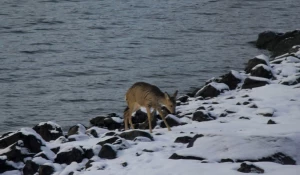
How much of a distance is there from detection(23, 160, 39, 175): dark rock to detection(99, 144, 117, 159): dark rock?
1304 millimetres

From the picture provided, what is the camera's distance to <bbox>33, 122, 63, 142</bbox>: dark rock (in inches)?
709

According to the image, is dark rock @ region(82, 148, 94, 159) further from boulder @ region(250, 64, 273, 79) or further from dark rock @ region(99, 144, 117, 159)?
boulder @ region(250, 64, 273, 79)

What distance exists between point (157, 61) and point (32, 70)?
5384mm

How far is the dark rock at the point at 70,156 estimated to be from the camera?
1497 cm

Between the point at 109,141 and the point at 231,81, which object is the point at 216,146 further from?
the point at 231,81

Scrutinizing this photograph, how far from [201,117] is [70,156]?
4.09 m

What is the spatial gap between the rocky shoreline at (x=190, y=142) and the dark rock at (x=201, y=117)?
0.02m

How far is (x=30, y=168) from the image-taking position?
14961 mm

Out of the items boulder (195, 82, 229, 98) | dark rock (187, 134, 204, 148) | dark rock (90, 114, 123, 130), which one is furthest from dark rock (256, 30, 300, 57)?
dark rock (187, 134, 204, 148)

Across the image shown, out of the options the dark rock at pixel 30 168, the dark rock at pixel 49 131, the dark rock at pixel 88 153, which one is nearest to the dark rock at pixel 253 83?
the dark rock at pixel 49 131

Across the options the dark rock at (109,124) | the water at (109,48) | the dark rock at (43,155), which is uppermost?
the dark rock at (43,155)

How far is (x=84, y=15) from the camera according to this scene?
143ft

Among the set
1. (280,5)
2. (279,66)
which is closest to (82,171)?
(279,66)

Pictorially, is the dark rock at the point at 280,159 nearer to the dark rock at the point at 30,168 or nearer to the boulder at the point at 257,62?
the dark rock at the point at 30,168
